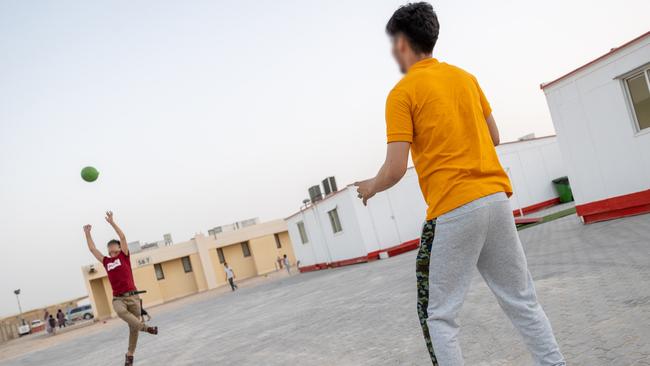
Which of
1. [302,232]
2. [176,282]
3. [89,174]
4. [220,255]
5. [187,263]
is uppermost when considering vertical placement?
[89,174]

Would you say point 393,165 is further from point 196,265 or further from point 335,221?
point 196,265

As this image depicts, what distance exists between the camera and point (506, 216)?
90.9 inches

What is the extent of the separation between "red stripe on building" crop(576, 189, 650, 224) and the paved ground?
1.52 feet

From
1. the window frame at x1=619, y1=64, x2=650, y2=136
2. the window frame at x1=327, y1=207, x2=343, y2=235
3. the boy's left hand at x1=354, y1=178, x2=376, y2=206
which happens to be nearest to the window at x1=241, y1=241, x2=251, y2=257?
the window frame at x1=327, y1=207, x2=343, y2=235

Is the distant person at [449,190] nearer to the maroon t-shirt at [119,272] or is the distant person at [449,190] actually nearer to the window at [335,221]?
the maroon t-shirt at [119,272]

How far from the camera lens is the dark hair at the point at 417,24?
2361 millimetres

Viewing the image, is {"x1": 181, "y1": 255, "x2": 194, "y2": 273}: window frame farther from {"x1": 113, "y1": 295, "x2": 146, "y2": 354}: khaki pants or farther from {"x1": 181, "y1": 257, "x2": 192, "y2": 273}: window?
{"x1": 113, "y1": 295, "x2": 146, "y2": 354}: khaki pants

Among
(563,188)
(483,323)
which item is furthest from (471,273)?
(563,188)

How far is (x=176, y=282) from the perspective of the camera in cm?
4547

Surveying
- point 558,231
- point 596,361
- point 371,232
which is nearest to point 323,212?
point 371,232

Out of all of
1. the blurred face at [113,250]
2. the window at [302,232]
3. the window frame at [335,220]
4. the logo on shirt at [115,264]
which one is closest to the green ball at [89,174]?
the blurred face at [113,250]

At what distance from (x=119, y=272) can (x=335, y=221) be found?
58.2 feet

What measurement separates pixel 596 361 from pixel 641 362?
0.92 ft

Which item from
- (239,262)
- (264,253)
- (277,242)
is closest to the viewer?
(264,253)
